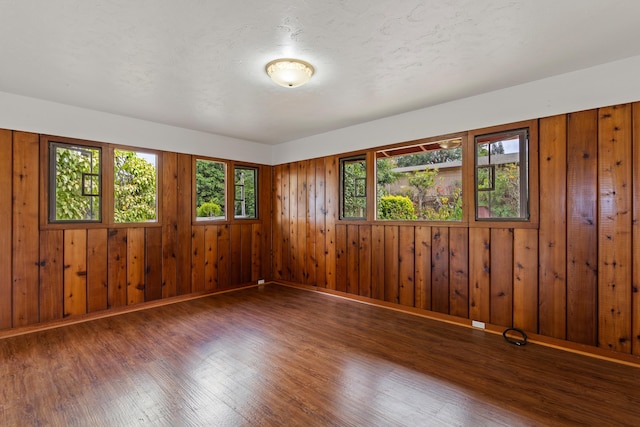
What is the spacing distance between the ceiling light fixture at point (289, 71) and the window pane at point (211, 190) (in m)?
2.74

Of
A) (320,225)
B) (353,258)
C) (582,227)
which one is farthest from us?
(320,225)

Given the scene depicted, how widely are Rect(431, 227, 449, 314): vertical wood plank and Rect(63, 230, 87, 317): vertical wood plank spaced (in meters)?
4.26

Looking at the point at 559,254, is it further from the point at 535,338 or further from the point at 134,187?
the point at 134,187

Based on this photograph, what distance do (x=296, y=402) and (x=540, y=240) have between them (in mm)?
2696

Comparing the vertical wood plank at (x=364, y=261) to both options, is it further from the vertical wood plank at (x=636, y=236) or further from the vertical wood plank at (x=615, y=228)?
the vertical wood plank at (x=636, y=236)

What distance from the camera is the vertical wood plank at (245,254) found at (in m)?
5.25

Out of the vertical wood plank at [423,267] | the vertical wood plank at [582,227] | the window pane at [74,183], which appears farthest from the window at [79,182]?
the vertical wood plank at [582,227]

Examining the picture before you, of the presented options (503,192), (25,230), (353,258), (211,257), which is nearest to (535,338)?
(503,192)

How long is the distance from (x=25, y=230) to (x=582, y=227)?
5.65 m

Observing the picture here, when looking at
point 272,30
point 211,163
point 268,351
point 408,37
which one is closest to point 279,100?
point 272,30

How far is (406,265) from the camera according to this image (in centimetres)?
389

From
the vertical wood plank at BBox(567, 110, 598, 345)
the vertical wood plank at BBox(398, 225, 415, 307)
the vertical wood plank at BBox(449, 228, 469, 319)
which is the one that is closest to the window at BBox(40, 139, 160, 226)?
the vertical wood plank at BBox(398, 225, 415, 307)

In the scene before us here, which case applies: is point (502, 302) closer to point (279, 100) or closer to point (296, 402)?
point (296, 402)

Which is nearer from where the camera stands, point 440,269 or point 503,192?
point 503,192
